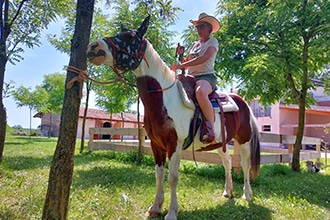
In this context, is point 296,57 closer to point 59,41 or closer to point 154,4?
point 154,4

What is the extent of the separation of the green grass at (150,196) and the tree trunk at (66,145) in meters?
0.66

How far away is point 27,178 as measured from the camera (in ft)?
14.8

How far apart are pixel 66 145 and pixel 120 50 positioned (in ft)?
3.67

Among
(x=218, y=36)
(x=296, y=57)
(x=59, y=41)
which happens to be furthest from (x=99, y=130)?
(x=296, y=57)

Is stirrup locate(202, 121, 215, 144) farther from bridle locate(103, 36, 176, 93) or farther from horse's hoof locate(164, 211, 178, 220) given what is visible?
bridle locate(103, 36, 176, 93)

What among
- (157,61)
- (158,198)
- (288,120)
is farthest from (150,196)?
(288,120)

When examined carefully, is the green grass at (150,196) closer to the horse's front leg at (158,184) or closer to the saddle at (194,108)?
the horse's front leg at (158,184)

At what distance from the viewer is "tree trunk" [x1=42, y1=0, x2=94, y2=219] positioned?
2.09m

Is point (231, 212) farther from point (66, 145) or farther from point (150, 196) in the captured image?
point (66, 145)

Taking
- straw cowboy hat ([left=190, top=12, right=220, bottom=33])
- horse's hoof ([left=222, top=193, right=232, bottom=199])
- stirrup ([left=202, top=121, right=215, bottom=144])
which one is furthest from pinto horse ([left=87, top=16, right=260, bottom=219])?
horse's hoof ([left=222, top=193, right=232, bottom=199])

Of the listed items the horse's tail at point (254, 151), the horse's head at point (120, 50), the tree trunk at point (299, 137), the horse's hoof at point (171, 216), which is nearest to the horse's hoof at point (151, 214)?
the horse's hoof at point (171, 216)

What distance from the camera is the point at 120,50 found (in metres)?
2.53

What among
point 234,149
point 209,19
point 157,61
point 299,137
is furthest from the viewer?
point 299,137

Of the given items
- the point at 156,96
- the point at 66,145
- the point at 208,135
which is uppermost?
the point at 156,96
